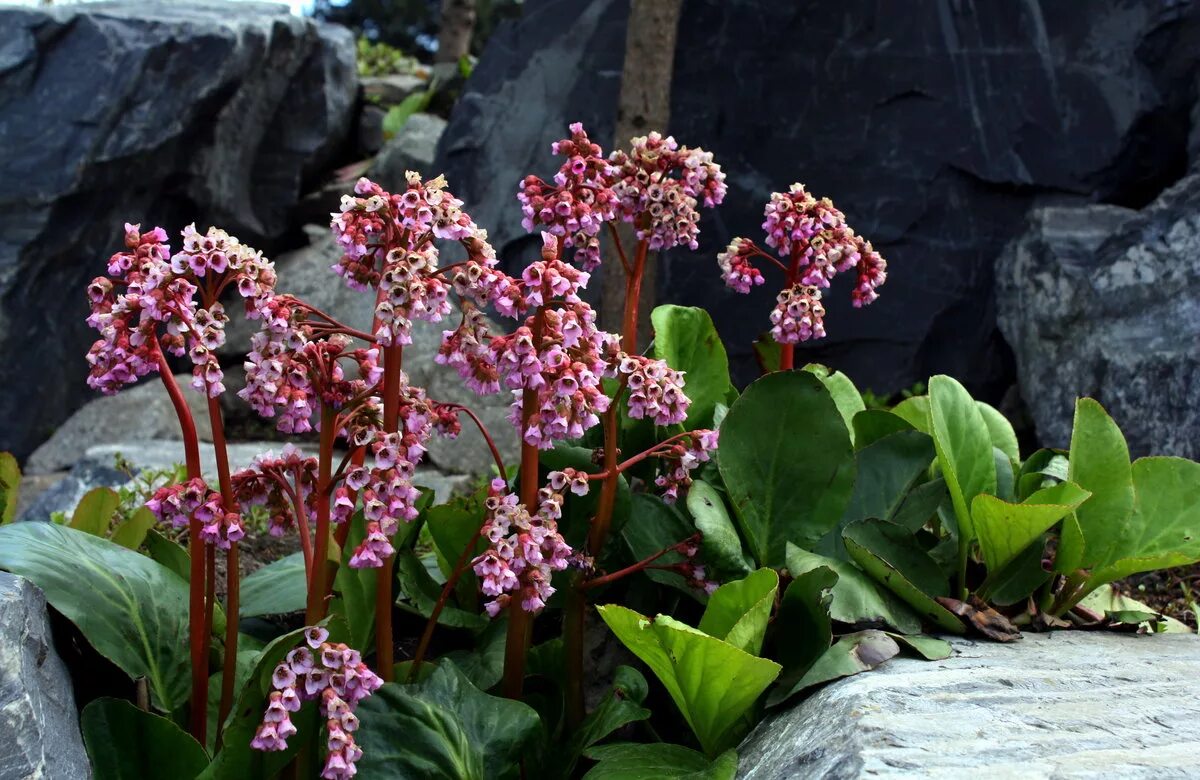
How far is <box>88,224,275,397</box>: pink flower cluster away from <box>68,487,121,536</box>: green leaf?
3.34 ft

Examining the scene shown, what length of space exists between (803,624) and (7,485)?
1788 mm

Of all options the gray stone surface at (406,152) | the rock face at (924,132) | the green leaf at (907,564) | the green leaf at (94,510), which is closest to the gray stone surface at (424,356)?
the gray stone surface at (406,152)

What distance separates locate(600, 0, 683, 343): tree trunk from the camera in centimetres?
516

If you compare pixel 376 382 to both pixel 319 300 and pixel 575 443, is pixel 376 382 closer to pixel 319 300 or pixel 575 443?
pixel 575 443

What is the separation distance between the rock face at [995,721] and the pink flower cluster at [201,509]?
0.97 m

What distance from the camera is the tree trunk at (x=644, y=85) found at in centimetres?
516

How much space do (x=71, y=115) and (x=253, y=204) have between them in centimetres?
154

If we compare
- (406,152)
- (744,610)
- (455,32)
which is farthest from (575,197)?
(455,32)

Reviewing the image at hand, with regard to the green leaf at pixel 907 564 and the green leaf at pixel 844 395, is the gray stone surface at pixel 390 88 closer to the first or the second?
the green leaf at pixel 844 395

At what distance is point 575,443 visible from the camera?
8.47ft

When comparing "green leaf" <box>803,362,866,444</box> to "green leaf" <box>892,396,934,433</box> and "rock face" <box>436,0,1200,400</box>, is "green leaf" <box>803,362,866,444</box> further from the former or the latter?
"rock face" <box>436,0,1200,400</box>

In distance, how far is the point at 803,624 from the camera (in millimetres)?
2139

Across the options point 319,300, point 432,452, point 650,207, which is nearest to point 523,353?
point 650,207

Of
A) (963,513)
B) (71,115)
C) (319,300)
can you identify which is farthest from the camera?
(319,300)
